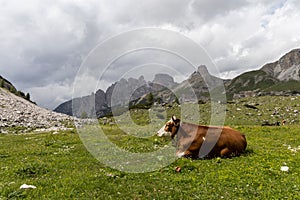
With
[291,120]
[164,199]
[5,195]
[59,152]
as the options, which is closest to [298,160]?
[164,199]

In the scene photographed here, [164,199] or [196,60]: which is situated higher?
[196,60]

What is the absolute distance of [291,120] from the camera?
5041 cm

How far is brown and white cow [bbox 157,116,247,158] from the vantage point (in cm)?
1706

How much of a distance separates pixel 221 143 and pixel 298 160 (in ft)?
14.0

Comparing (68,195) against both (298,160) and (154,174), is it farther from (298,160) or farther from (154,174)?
(298,160)

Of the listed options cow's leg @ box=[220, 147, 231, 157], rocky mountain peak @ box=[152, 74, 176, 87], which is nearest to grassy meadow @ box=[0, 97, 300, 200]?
cow's leg @ box=[220, 147, 231, 157]

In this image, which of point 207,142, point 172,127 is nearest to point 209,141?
point 207,142

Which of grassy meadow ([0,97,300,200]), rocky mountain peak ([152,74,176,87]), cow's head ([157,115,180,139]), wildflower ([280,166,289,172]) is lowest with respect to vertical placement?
wildflower ([280,166,289,172])

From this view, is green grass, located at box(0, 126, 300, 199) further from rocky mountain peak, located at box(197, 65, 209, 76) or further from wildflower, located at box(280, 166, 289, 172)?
rocky mountain peak, located at box(197, 65, 209, 76)

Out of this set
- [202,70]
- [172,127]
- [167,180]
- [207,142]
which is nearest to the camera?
[167,180]

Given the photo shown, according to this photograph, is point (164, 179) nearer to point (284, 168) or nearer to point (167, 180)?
point (167, 180)

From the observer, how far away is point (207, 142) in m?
17.3

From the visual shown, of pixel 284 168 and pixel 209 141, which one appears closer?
pixel 284 168

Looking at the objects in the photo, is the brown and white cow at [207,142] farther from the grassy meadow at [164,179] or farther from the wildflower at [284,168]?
the wildflower at [284,168]
